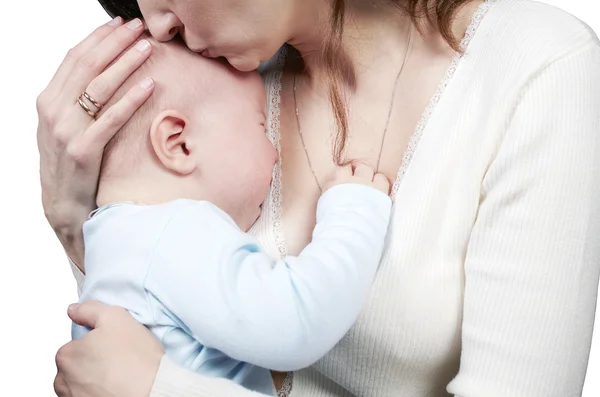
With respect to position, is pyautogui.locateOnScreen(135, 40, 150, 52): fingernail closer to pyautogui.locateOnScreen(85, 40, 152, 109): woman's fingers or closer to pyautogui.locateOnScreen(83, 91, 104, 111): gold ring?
pyautogui.locateOnScreen(85, 40, 152, 109): woman's fingers

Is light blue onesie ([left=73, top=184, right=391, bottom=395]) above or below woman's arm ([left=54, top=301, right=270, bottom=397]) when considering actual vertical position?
above

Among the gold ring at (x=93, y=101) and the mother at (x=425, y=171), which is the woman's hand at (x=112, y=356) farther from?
the gold ring at (x=93, y=101)

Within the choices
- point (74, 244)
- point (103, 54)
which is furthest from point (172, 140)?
point (74, 244)

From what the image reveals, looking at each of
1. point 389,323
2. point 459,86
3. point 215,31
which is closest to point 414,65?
point 459,86

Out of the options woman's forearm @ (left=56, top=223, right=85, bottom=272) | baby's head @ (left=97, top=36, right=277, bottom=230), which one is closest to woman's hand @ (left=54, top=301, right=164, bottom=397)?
baby's head @ (left=97, top=36, right=277, bottom=230)

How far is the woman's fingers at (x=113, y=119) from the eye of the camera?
1697 millimetres

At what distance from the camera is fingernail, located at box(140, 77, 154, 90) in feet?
5.58

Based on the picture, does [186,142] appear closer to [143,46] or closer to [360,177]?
[143,46]

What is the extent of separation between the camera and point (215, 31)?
1733 mm

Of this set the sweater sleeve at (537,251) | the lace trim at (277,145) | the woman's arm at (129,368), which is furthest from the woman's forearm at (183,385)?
the sweater sleeve at (537,251)

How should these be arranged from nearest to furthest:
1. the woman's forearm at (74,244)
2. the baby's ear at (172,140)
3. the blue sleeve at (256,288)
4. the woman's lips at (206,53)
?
the blue sleeve at (256,288) → the baby's ear at (172,140) → the woman's lips at (206,53) → the woman's forearm at (74,244)

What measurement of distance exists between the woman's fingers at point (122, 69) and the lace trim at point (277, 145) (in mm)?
354

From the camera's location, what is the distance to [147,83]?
1705mm

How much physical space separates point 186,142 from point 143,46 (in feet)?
A: 0.73
